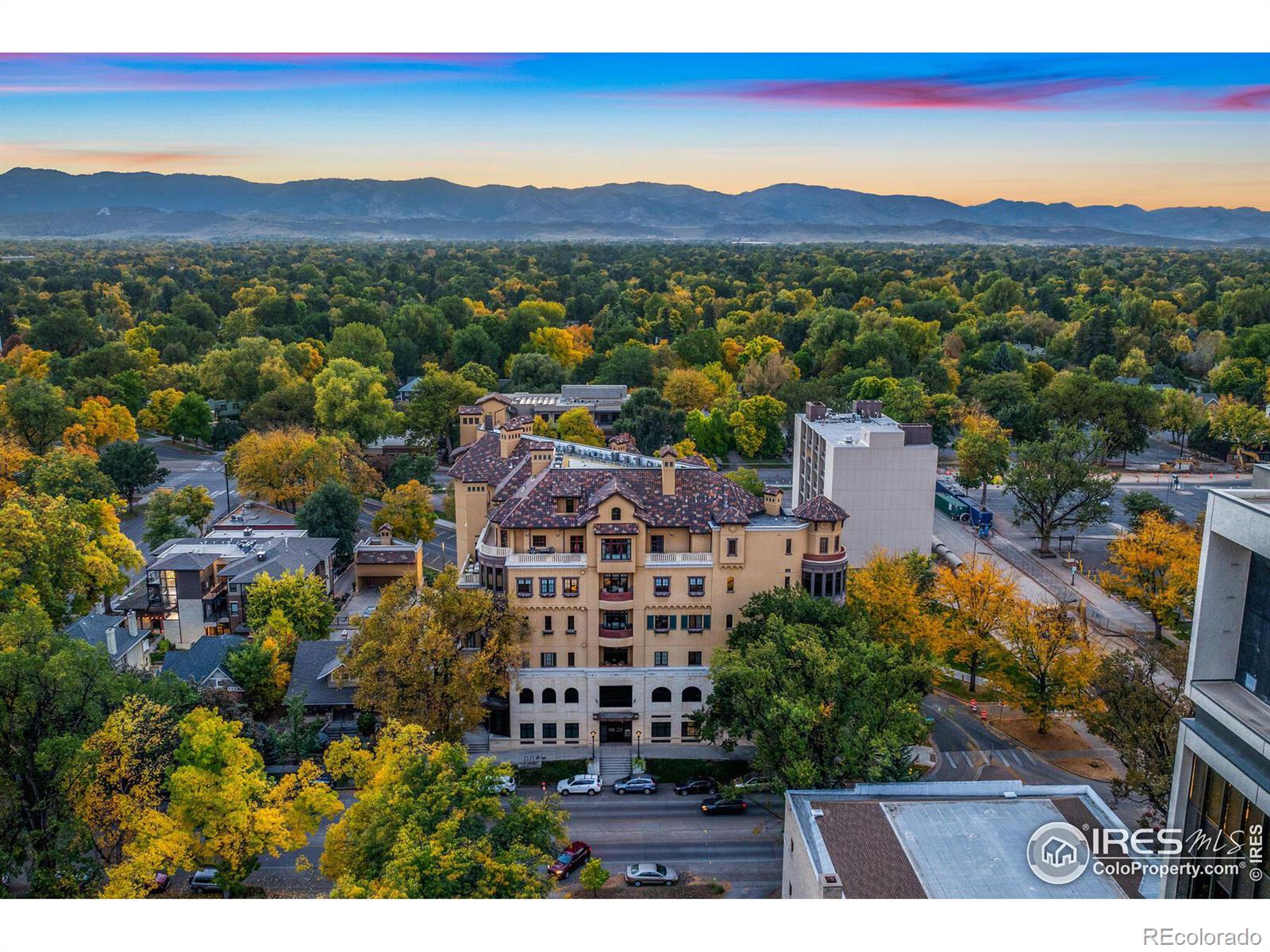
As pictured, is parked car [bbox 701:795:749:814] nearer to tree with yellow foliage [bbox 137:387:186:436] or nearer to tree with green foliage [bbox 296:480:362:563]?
tree with green foliage [bbox 296:480:362:563]

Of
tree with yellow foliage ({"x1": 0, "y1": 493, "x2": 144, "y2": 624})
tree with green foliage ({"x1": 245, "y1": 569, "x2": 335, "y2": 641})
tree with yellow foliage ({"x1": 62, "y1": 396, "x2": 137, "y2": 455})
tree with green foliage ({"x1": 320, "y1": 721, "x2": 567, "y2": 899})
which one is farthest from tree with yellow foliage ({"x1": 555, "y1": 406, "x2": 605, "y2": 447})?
tree with green foliage ({"x1": 320, "y1": 721, "x2": 567, "y2": 899})

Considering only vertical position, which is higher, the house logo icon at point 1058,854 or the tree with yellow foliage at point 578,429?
the tree with yellow foliage at point 578,429

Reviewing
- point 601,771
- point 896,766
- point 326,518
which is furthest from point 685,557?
point 326,518

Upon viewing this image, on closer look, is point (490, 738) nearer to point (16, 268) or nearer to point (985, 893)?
point (985, 893)

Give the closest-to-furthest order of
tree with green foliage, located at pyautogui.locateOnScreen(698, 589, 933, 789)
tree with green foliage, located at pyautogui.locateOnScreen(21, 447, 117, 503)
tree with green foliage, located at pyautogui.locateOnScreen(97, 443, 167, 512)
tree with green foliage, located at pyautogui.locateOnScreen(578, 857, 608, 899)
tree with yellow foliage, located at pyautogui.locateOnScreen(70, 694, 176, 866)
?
tree with yellow foliage, located at pyautogui.locateOnScreen(70, 694, 176, 866)
tree with green foliage, located at pyautogui.locateOnScreen(578, 857, 608, 899)
tree with green foliage, located at pyautogui.locateOnScreen(698, 589, 933, 789)
tree with green foliage, located at pyautogui.locateOnScreen(21, 447, 117, 503)
tree with green foliage, located at pyautogui.locateOnScreen(97, 443, 167, 512)

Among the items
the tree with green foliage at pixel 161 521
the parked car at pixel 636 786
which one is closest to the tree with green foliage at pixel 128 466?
the tree with green foliage at pixel 161 521

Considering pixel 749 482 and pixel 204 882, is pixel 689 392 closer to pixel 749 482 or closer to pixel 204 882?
pixel 749 482

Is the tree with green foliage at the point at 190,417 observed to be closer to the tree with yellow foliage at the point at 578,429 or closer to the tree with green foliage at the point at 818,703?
the tree with yellow foliage at the point at 578,429
